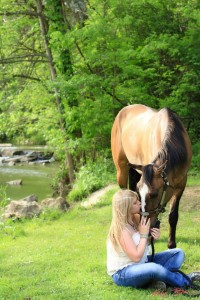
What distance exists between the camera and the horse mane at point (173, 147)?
4828mm

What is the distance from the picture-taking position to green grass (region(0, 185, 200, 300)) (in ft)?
→ 14.1

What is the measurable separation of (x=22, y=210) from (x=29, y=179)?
10393 millimetres

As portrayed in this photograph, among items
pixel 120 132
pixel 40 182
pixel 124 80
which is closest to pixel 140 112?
pixel 120 132

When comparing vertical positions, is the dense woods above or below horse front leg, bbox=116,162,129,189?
above

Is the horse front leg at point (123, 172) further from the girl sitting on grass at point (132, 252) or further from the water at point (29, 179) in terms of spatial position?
the water at point (29, 179)

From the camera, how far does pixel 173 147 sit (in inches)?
197

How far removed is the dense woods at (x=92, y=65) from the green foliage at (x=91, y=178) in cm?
64

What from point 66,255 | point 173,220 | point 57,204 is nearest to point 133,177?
point 173,220

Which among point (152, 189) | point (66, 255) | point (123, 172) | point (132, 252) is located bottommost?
point (66, 255)

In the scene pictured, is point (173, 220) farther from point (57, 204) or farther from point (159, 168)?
point (57, 204)

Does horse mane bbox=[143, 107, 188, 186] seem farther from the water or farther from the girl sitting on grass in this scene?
the water

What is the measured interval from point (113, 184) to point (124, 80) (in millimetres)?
3161

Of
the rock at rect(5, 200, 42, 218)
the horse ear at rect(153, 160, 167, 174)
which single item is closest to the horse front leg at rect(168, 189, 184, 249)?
the horse ear at rect(153, 160, 167, 174)

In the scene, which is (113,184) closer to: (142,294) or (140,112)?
(140,112)
